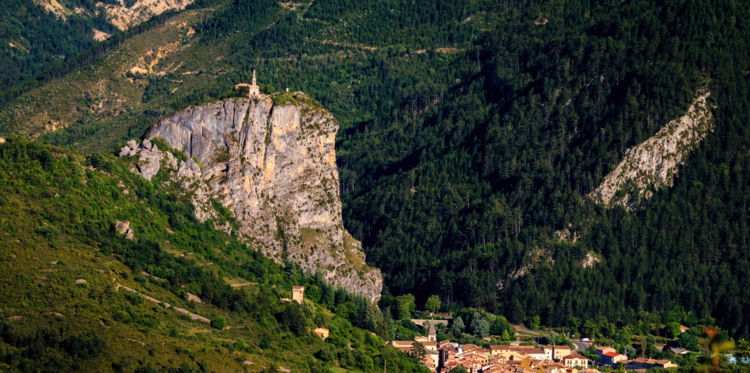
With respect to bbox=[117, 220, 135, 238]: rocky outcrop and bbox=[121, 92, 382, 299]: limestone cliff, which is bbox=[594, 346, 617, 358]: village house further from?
bbox=[117, 220, 135, 238]: rocky outcrop

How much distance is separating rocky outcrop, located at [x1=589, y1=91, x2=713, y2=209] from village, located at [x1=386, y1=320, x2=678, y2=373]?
31.9 metres

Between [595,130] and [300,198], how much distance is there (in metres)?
48.9

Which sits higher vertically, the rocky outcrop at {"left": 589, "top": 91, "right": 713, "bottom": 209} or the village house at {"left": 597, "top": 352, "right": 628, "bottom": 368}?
the rocky outcrop at {"left": 589, "top": 91, "right": 713, "bottom": 209}

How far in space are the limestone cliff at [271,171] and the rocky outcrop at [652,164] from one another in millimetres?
36192

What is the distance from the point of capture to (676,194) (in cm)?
18500

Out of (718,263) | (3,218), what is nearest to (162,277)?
(3,218)

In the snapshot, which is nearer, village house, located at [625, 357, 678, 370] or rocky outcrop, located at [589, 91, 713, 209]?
village house, located at [625, 357, 678, 370]

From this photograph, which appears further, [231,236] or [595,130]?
[595,130]

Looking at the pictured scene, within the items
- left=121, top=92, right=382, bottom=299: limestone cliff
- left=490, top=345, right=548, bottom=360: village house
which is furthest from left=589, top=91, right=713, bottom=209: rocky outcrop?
left=490, top=345, right=548, bottom=360: village house

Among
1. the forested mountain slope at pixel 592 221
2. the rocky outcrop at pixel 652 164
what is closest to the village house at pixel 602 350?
the forested mountain slope at pixel 592 221

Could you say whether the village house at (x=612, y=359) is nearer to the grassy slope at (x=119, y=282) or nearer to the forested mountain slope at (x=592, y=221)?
the forested mountain slope at (x=592, y=221)

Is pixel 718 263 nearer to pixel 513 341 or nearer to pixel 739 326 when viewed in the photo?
pixel 739 326

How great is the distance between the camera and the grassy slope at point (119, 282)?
110500 millimetres

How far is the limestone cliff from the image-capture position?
159 m
